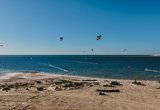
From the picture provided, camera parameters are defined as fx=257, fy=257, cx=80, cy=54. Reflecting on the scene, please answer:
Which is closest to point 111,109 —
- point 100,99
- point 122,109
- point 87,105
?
point 122,109

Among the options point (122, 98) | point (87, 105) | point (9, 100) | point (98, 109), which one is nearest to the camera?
point (98, 109)

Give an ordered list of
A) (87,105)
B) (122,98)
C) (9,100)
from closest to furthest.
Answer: (87,105), (9,100), (122,98)

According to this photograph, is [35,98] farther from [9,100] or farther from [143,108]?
[143,108]

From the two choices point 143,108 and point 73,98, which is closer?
point 143,108

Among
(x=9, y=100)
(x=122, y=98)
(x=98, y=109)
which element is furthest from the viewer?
(x=122, y=98)

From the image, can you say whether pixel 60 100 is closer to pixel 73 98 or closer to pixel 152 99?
pixel 73 98

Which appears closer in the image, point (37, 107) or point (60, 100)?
point (37, 107)

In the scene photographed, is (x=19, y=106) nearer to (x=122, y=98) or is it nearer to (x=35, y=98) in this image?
(x=35, y=98)

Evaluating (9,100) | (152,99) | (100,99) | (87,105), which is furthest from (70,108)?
(152,99)
